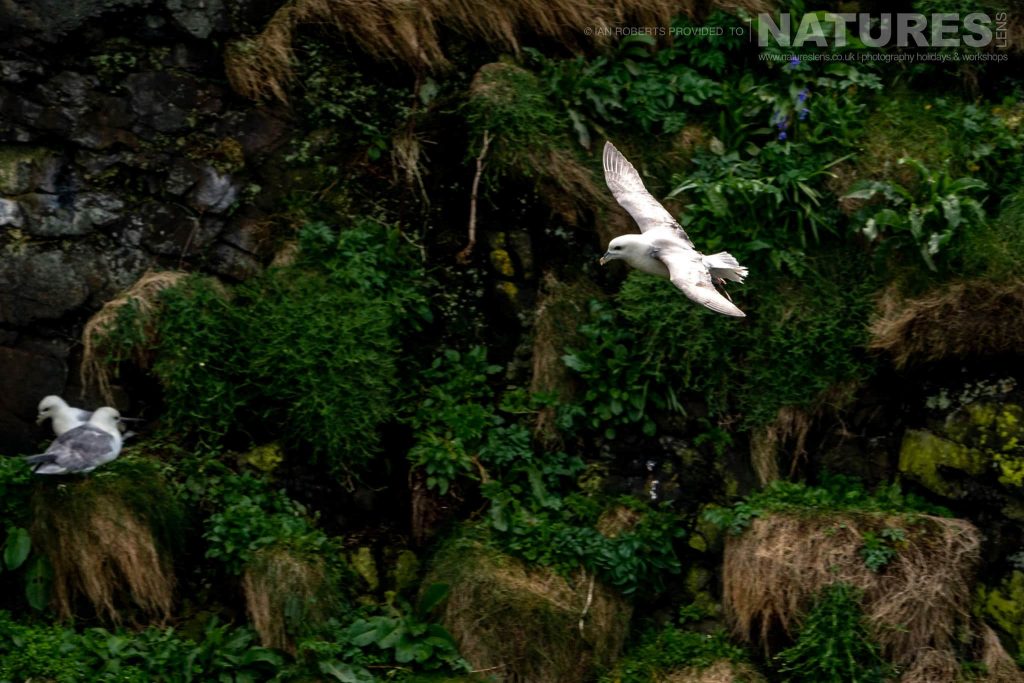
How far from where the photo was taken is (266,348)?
6.79 metres

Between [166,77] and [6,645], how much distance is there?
3.43m

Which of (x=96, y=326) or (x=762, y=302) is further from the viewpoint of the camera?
(x=762, y=302)

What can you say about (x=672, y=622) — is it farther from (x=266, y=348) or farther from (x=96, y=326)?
(x=96, y=326)

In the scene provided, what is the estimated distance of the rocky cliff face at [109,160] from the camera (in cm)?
680

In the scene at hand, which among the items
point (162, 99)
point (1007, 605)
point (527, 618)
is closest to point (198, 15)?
point (162, 99)

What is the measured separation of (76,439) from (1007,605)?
4733mm

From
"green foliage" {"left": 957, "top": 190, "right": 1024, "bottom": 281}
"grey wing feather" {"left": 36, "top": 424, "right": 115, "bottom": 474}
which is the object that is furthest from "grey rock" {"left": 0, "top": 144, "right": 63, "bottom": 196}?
"green foliage" {"left": 957, "top": 190, "right": 1024, "bottom": 281}

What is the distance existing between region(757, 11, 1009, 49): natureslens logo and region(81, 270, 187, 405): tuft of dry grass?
13.5 ft

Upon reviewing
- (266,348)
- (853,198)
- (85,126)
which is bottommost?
(266,348)

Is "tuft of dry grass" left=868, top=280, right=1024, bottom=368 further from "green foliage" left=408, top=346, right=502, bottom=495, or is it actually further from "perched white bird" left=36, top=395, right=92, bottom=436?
"perched white bird" left=36, top=395, right=92, bottom=436

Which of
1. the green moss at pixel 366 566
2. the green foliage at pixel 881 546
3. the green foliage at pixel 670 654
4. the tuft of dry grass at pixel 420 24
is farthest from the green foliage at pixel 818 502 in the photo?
the tuft of dry grass at pixel 420 24

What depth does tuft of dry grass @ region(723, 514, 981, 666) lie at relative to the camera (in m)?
6.15

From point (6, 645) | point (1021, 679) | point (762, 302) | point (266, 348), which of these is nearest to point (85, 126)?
point (266, 348)

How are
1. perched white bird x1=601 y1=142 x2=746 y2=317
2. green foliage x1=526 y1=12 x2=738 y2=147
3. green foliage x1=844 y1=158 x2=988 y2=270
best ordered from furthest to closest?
green foliage x1=526 y1=12 x2=738 y2=147 < green foliage x1=844 y1=158 x2=988 y2=270 < perched white bird x1=601 y1=142 x2=746 y2=317
